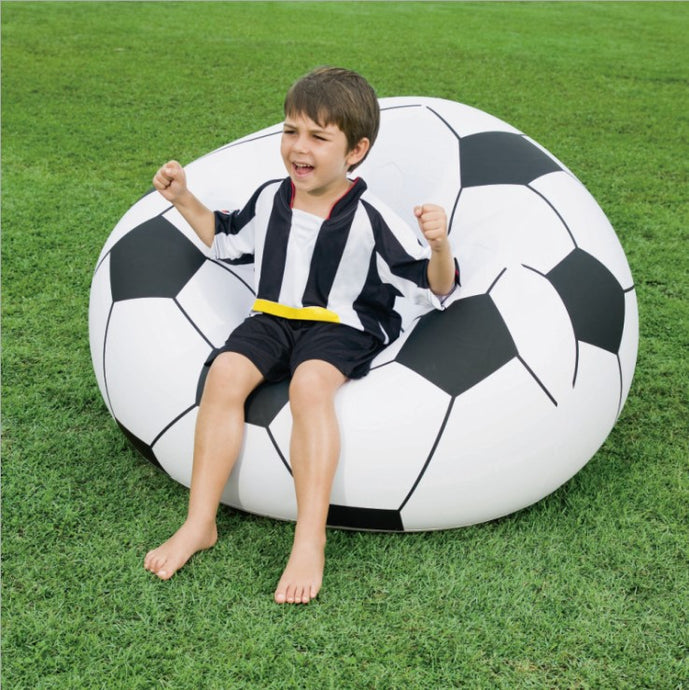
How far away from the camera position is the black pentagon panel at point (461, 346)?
1771 millimetres

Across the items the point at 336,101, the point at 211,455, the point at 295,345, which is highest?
the point at 336,101

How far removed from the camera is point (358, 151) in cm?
194

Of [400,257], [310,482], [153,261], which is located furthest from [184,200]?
[310,482]

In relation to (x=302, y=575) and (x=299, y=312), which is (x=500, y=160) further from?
(x=302, y=575)

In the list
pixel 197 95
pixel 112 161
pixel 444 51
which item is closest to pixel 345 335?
pixel 112 161

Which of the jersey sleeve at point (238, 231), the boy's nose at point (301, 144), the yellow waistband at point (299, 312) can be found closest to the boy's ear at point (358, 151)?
the boy's nose at point (301, 144)

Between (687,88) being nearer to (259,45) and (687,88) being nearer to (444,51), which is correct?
(444,51)

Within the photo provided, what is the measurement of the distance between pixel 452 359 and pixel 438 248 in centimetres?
22

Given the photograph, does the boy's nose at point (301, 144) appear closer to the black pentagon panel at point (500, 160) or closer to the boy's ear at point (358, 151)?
the boy's ear at point (358, 151)

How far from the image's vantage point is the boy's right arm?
6.46 feet

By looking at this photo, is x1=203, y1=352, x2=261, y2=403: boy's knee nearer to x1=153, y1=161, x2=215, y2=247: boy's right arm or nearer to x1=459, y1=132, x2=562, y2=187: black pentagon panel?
x1=153, y1=161, x2=215, y2=247: boy's right arm

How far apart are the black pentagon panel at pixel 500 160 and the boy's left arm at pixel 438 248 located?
389mm

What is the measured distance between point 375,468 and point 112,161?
2777 millimetres

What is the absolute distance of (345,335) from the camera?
6.24 feet
